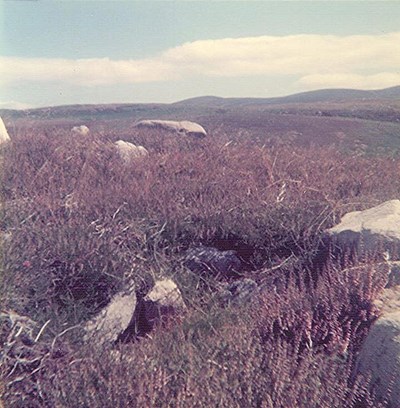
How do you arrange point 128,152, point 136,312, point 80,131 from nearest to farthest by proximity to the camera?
point 136,312 → point 128,152 → point 80,131

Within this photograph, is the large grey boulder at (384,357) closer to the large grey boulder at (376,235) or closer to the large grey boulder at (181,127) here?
the large grey boulder at (376,235)

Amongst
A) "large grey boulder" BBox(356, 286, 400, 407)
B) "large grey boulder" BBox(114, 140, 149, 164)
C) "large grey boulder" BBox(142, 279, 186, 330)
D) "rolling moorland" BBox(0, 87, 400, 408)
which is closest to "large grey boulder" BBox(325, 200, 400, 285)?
"rolling moorland" BBox(0, 87, 400, 408)

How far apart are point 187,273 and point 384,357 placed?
2.53 m

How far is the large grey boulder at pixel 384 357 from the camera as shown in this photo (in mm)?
2674

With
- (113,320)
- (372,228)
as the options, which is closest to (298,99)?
(372,228)

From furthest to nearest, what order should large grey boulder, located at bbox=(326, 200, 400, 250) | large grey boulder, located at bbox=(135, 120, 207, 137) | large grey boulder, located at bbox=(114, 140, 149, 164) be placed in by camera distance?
large grey boulder, located at bbox=(135, 120, 207, 137), large grey boulder, located at bbox=(114, 140, 149, 164), large grey boulder, located at bbox=(326, 200, 400, 250)

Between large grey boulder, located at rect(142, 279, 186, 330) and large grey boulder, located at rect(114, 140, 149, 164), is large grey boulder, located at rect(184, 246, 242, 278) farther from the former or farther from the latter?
large grey boulder, located at rect(114, 140, 149, 164)

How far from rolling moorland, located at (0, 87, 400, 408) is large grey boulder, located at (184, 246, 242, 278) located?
11cm

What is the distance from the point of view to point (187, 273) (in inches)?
199

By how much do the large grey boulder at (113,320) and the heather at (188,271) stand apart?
0.13 meters

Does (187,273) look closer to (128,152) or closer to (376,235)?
(376,235)

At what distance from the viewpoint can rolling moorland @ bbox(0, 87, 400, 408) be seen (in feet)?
8.91

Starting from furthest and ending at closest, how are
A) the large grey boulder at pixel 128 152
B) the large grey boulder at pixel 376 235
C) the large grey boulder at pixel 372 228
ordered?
the large grey boulder at pixel 128 152 < the large grey boulder at pixel 372 228 < the large grey boulder at pixel 376 235

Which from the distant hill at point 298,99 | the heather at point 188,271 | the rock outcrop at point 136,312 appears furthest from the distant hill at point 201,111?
the distant hill at point 298,99
